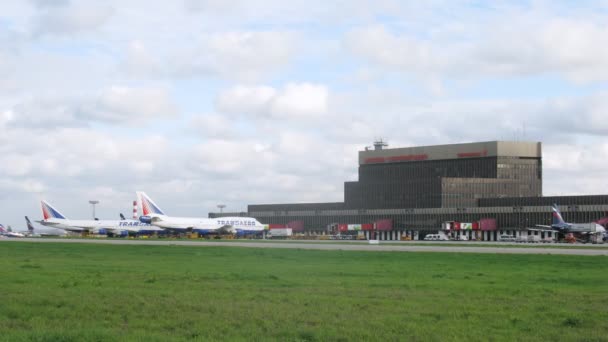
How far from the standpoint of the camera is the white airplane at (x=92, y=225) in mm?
164875

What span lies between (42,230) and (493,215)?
365ft

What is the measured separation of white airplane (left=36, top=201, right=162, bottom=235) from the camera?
165 metres

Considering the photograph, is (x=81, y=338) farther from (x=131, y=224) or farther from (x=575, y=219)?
(x=575, y=219)

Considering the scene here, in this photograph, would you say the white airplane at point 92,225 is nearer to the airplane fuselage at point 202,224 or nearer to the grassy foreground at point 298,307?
the airplane fuselage at point 202,224

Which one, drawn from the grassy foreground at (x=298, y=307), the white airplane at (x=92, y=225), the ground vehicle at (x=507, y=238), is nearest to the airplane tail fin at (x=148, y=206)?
the white airplane at (x=92, y=225)

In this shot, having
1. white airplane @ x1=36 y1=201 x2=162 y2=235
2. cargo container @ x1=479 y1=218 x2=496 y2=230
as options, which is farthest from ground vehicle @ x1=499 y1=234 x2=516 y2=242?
white airplane @ x1=36 y1=201 x2=162 y2=235

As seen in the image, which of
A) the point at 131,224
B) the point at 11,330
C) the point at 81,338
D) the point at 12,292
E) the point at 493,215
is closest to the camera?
the point at 81,338

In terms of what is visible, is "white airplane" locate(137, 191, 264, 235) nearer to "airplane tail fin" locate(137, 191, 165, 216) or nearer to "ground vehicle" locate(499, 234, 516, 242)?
"airplane tail fin" locate(137, 191, 165, 216)

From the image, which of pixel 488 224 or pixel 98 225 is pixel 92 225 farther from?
pixel 488 224

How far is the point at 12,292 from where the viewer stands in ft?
89.1

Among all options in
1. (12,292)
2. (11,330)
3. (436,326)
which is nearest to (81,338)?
(11,330)

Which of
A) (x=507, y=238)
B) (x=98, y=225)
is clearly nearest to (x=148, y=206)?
(x=98, y=225)

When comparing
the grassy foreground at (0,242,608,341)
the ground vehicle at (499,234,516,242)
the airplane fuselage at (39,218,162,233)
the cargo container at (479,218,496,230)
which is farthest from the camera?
the cargo container at (479,218,496,230)

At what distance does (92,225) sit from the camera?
17162cm
